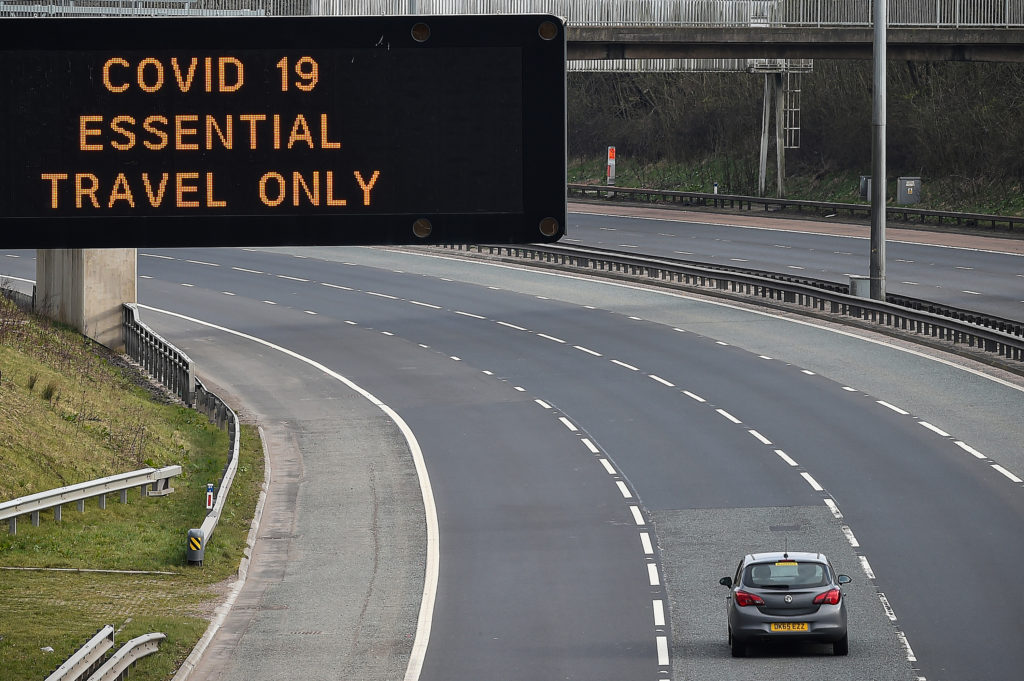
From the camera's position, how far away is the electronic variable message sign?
8922mm

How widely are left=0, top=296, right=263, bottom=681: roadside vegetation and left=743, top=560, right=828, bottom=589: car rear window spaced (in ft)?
25.2

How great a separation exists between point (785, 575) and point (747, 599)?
0.70 m

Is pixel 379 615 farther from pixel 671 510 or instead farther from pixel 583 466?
pixel 583 466

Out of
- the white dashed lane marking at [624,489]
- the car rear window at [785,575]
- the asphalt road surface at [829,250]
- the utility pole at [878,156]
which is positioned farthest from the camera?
the asphalt road surface at [829,250]

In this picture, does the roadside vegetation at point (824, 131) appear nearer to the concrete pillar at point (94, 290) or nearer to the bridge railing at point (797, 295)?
the bridge railing at point (797, 295)

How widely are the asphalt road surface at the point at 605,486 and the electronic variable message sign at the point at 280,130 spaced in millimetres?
13203

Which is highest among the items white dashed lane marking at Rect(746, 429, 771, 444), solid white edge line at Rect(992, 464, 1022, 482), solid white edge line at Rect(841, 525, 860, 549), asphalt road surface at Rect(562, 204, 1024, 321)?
asphalt road surface at Rect(562, 204, 1024, 321)

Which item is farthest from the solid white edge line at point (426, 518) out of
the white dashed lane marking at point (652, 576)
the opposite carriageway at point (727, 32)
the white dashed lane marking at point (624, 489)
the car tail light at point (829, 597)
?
the opposite carriageway at point (727, 32)

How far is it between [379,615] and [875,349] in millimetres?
23652

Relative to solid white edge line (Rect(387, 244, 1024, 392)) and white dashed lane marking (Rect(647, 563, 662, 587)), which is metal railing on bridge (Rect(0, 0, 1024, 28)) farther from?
white dashed lane marking (Rect(647, 563, 662, 587))

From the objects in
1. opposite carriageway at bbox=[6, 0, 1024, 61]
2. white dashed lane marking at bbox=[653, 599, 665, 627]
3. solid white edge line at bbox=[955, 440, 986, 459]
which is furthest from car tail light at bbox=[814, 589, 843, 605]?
opposite carriageway at bbox=[6, 0, 1024, 61]

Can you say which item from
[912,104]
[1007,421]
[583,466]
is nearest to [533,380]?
[583,466]

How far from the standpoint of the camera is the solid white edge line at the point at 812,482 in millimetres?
31250

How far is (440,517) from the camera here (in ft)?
100
